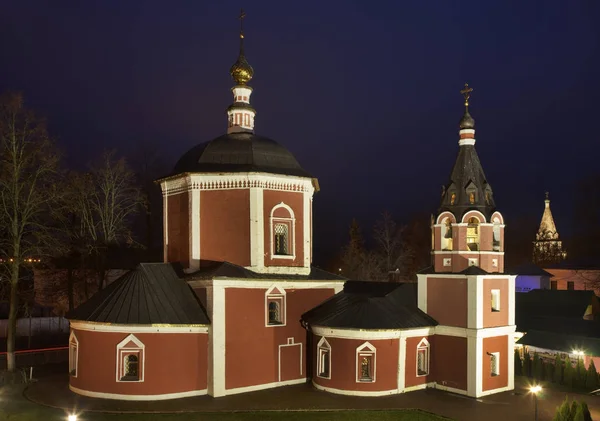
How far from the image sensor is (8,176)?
1920 centimetres

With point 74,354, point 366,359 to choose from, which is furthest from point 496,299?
point 74,354

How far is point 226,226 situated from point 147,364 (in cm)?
490

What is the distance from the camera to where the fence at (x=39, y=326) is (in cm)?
3247

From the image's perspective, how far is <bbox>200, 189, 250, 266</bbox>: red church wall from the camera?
1897 cm

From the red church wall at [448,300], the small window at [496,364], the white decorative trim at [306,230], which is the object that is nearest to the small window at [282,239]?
the white decorative trim at [306,230]

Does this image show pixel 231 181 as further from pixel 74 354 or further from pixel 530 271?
pixel 530 271

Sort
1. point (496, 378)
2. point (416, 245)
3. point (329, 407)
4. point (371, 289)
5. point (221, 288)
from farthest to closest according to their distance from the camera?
point (416, 245)
point (371, 289)
point (496, 378)
point (221, 288)
point (329, 407)

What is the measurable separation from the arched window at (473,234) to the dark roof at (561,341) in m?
6.66

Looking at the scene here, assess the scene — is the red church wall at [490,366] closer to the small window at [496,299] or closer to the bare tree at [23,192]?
the small window at [496,299]

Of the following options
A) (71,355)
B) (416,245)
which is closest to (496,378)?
(71,355)

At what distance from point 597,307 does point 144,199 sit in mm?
22989

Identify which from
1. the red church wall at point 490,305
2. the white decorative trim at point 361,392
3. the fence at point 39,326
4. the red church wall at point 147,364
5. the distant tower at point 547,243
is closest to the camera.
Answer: the red church wall at point 147,364

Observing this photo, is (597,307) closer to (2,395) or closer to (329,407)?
(329,407)

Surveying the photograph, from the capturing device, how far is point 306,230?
20266 millimetres
